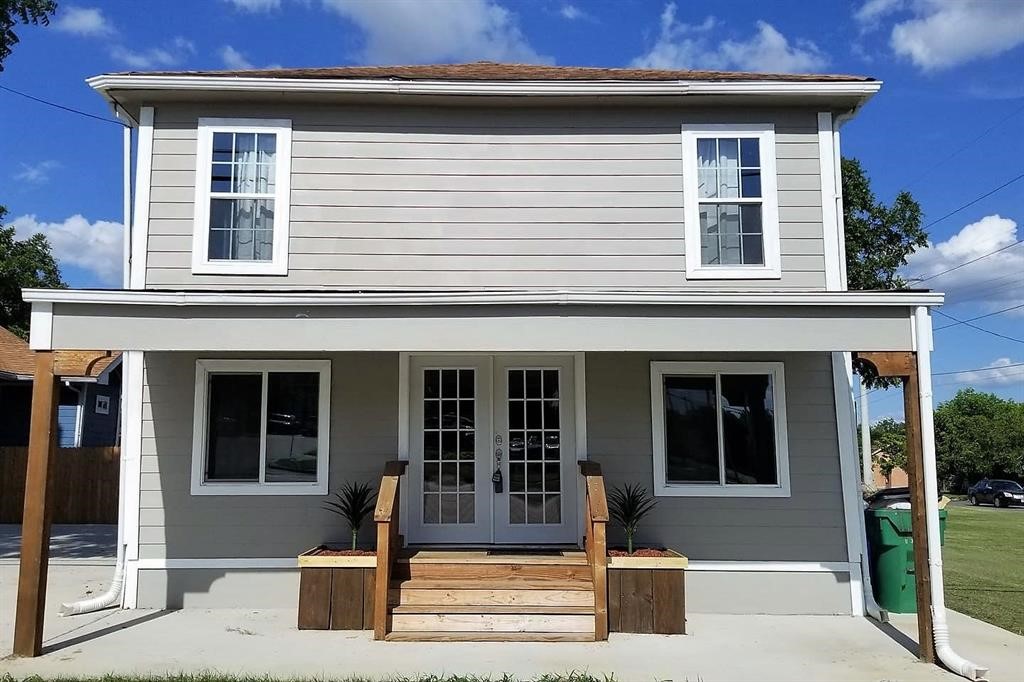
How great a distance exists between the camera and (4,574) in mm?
8906

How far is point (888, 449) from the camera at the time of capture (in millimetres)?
55000

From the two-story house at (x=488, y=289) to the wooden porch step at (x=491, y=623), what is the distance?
1131 mm

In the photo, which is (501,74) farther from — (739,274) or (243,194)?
(739,274)

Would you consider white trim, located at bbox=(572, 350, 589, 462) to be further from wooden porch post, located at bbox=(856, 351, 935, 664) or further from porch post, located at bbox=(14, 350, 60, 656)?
porch post, located at bbox=(14, 350, 60, 656)

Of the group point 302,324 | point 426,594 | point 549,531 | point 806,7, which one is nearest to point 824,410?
point 549,531

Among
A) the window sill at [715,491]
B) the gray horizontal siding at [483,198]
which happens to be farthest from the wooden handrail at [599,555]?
the gray horizontal siding at [483,198]

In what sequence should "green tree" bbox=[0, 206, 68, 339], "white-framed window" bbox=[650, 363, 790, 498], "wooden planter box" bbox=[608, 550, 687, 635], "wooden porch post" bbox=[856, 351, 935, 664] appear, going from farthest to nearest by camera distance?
1. "green tree" bbox=[0, 206, 68, 339]
2. "white-framed window" bbox=[650, 363, 790, 498]
3. "wooden planter box" bbox=[608, 550, 687, 635]
4. "wooden porch post" bbox=[856, 351, 935, 664]

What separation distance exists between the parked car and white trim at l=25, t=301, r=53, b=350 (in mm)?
36542

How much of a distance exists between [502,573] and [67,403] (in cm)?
1514

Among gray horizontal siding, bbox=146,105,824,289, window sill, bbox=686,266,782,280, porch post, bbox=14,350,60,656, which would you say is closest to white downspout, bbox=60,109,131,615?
gray horizontal siding, bbox=146,105,824,289

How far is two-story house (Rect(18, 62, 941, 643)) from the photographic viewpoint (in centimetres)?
738

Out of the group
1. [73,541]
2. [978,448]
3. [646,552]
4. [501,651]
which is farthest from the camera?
[978,448]

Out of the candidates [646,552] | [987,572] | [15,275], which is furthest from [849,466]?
[15,275]

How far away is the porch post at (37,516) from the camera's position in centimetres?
561
